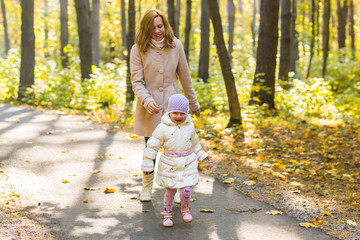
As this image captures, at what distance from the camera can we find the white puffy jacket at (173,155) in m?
4.09

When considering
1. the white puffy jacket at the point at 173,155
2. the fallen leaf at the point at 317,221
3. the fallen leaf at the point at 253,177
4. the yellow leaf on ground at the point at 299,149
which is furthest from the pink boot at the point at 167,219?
the yellow leaf on ground at the point at 299,149

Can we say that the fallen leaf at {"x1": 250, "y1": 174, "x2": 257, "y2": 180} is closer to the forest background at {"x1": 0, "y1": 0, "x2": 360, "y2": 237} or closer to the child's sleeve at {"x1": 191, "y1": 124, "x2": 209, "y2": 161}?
the forest background at {"x1": 0, "y1": 0, "x2": 360, "y2": 237}

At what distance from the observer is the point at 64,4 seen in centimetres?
1955

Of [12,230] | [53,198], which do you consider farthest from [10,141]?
[12,230]

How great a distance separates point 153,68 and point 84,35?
11.0 metres

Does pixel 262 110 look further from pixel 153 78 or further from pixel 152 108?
pixel 152 108

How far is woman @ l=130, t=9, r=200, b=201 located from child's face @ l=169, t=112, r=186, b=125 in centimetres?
41

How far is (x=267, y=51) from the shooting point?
11555mm

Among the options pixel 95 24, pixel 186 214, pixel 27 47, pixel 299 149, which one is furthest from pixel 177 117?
pixel 95 24

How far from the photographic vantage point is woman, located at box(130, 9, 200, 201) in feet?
14.9

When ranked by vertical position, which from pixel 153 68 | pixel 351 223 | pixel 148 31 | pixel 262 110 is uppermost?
pixel 148 31

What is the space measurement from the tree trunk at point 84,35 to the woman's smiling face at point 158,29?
35.6 feet

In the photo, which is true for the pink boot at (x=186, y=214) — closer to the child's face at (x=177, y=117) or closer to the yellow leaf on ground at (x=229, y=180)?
the child's face at (x=177, y=117)

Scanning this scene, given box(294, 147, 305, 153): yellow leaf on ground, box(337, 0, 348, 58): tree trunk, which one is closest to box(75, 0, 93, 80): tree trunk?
box(294, 147, 305, 153): yellow leaf on ground
